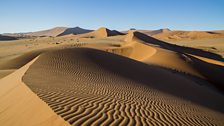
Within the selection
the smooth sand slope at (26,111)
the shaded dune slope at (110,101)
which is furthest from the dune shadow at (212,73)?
the smooth sand slope at (26,111)

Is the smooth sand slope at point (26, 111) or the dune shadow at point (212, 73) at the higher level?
the smooth sand slope at point (26, 111)

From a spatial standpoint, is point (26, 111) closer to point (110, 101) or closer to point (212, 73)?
point (110, 101)

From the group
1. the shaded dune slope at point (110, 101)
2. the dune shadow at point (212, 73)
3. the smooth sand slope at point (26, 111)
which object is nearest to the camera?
the smooth sand slope at point (26, 111)

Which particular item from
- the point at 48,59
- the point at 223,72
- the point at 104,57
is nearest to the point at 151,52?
the point at 223,72

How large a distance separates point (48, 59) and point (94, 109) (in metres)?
9.86

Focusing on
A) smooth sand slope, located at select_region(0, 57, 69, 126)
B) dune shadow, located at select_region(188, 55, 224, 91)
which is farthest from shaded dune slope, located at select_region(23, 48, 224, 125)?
dune shadow, located at select_region(188, 55, 224, 91)

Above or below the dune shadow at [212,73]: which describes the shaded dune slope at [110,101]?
above

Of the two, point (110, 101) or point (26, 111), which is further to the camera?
point (110, 101)

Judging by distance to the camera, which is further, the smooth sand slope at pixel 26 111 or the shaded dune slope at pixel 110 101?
the shaded dune slope at pixel 110 101

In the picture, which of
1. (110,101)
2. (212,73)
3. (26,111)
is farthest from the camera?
(212,73)

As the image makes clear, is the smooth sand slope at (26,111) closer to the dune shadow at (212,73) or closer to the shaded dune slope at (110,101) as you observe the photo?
the shaded dune slope at (110,101)

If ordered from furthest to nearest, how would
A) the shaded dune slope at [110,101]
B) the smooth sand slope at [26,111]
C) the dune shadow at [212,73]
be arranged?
the dune shadow at [212,73] < the shaded dune slope at [110,101] < the smooth sand slope at [26,111]

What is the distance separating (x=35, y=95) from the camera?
22.6 ft

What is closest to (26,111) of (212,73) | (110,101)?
(110,101)
